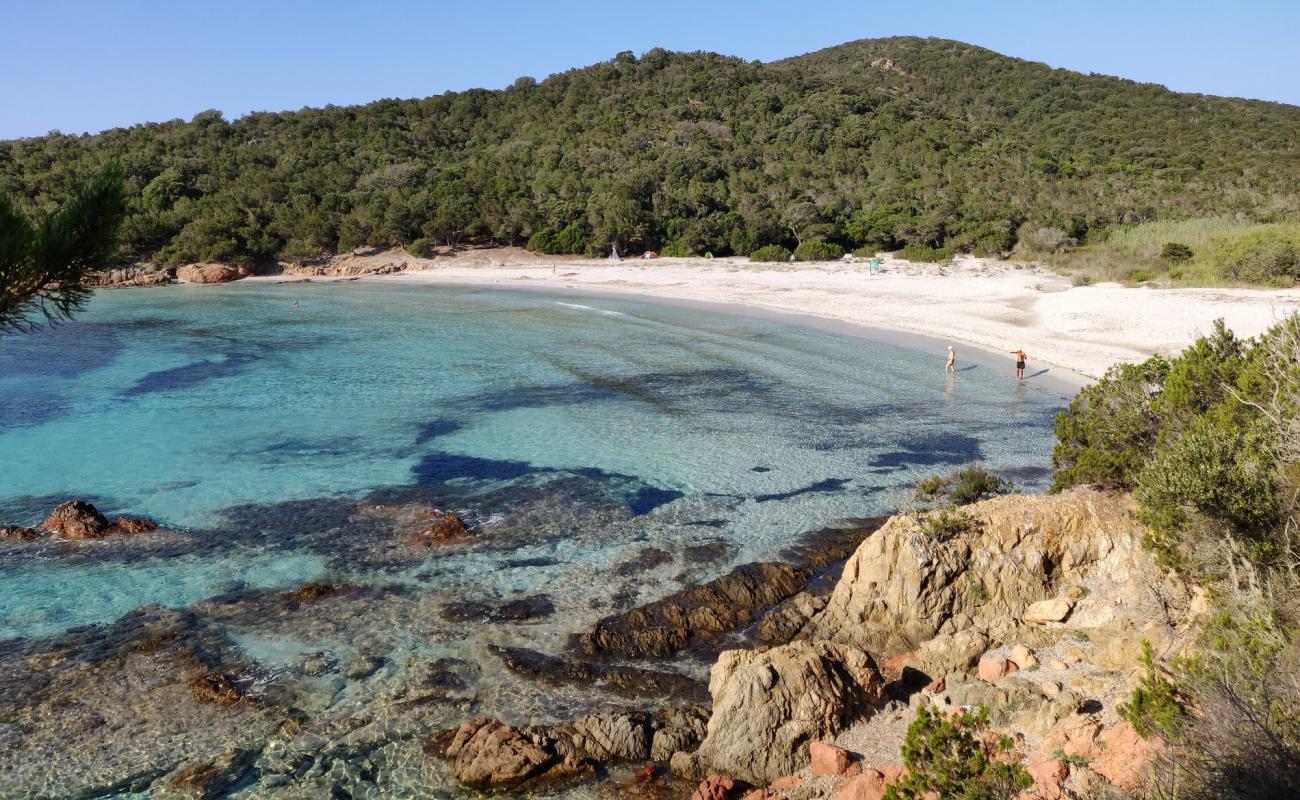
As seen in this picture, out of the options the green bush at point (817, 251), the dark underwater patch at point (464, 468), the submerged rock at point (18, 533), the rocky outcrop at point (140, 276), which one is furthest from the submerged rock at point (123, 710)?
the rocky outcrop at point (140, 276)

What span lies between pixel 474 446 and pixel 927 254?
1600 inches

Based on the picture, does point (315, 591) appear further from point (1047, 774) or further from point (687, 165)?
point (687, 165)

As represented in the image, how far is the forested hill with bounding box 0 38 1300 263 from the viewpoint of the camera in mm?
59094

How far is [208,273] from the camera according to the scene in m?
60.6

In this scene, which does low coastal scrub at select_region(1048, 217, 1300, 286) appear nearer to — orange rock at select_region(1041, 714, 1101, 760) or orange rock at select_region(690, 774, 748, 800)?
orange rock at select_region(1041, 714, 1101, 760)

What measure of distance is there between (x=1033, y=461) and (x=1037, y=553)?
29.1 ft

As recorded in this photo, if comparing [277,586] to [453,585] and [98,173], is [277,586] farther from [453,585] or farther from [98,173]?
[98,173]

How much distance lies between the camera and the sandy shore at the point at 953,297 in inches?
1078

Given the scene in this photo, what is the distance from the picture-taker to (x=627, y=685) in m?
9.37

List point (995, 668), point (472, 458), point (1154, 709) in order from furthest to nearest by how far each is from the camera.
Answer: point (472, 458) → point (995, 668) → point (1154, 709)

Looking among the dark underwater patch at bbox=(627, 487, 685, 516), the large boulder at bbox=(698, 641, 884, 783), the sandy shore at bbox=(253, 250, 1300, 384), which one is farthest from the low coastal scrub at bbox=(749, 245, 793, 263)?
the large boulder at bbox=(698, 641, 884, 783)

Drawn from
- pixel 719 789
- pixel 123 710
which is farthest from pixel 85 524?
pixel 719 789

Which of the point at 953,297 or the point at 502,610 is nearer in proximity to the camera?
the point at 502,610

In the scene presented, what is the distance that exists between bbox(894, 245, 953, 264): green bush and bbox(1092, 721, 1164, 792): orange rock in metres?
47.4
